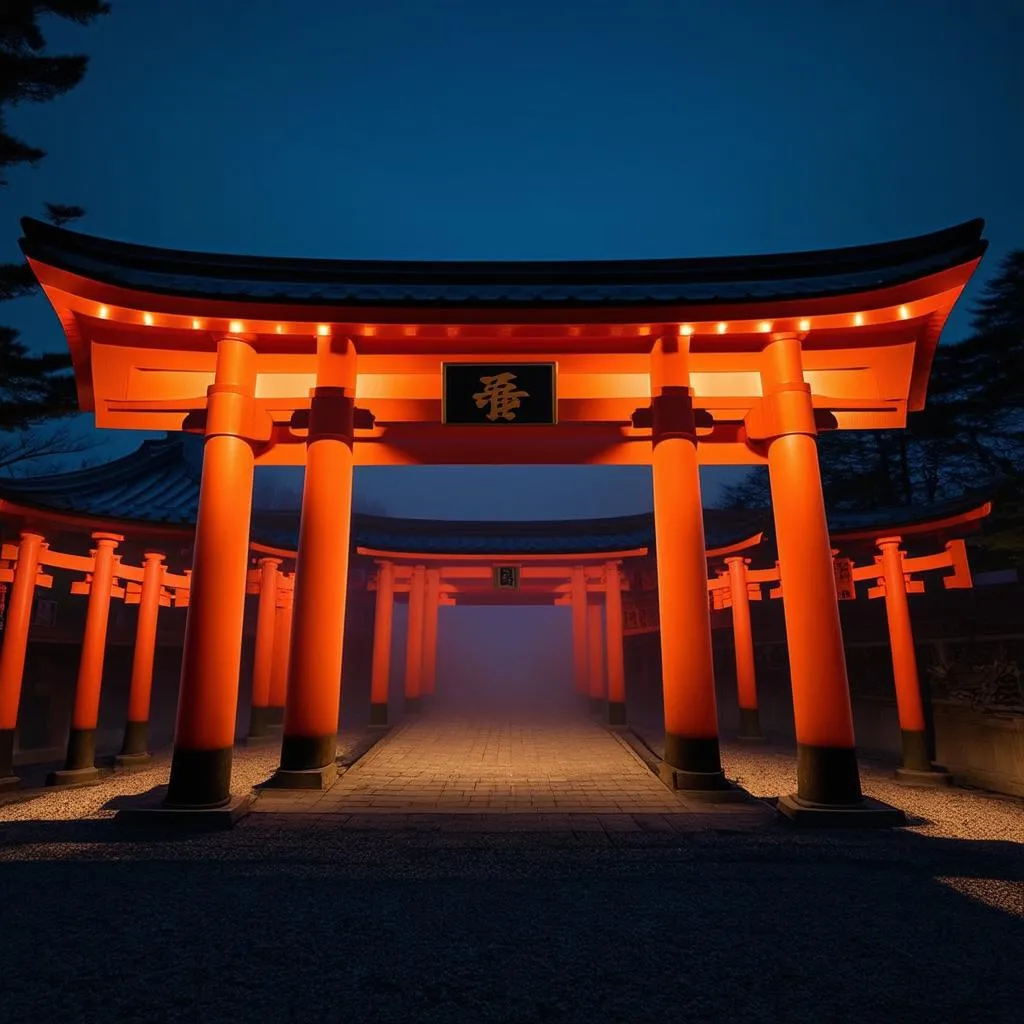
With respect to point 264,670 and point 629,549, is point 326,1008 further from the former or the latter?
point 629,549

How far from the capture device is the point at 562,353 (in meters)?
7.45

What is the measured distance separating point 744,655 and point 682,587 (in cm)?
771

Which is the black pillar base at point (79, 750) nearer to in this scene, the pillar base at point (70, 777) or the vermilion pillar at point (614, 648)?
the pillar base at point (70, 777)

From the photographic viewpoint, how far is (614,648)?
1602 cm

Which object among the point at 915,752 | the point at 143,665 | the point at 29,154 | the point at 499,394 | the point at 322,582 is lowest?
the point at 915,752

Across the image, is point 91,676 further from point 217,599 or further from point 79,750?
point 217,599

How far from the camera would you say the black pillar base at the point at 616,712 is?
1545cm

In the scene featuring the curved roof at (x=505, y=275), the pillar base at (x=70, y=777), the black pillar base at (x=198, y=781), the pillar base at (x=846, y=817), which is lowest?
the pillar base at (x=70, y=777)

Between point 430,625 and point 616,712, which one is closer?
point 616,712

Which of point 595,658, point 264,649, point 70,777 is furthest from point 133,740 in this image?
point 595,658

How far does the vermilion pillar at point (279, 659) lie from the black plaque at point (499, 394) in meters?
8.27

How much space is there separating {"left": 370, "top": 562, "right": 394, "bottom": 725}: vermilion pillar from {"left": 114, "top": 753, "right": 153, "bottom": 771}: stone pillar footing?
592 cm

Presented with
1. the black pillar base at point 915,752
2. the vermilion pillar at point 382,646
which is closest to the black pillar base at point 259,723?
the vermilion pillar at point 382,646

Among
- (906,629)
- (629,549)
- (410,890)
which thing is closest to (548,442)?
(410,890)
